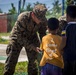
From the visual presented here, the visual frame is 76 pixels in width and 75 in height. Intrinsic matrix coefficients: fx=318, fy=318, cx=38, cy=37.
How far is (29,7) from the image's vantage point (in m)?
25.8

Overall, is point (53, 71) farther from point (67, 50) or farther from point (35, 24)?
point (35, 24)

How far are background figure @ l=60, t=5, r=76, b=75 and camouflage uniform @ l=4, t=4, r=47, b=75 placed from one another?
1.24 m

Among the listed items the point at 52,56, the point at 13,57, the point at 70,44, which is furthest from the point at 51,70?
the point at 13,57

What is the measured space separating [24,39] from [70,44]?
1543 mm

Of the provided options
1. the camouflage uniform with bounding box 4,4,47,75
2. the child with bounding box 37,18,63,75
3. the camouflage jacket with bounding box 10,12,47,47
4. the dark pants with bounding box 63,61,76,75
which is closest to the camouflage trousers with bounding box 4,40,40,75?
the camouflage uniform with bounding box 4,4,47,75

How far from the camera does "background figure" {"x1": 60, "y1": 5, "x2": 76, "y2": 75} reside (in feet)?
15.9

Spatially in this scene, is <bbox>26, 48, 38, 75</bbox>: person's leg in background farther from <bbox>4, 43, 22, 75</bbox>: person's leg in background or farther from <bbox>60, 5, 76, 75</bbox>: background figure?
<bbox>60, 5, 76, 75</bbox>: background figure

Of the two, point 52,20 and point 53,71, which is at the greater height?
point 52,20

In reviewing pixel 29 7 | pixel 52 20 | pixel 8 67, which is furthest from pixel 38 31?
pixel 29 7

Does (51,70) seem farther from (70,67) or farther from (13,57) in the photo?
(13,57)

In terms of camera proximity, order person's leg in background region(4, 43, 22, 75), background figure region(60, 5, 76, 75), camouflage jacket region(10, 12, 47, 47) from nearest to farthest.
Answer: background figure region(60, 5, 76, 75) → camouflage jacket region(10, 12, 47, 47) → person's leg in background region(4, 43, 22, 75)

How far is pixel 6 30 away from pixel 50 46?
25.7 m

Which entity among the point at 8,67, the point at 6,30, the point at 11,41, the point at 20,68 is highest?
the point at 11,41

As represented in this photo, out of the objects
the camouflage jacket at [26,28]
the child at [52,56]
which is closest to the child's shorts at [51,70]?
the child at [52,56]
